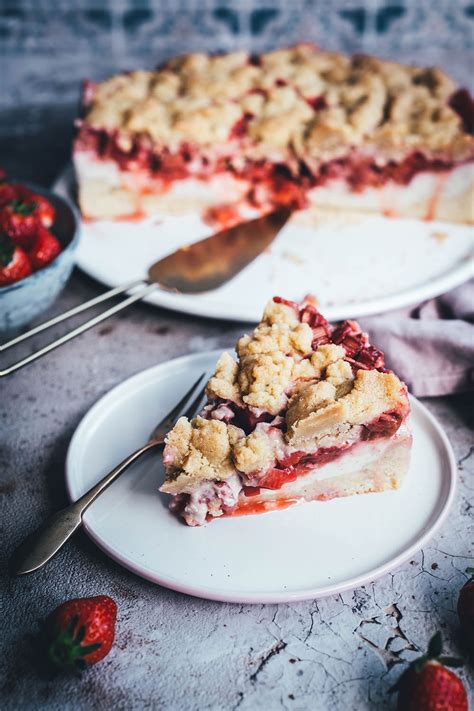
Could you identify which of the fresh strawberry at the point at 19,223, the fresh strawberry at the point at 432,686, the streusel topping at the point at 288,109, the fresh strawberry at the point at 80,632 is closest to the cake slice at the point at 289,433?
the fresh strawberry at the point at 80,632

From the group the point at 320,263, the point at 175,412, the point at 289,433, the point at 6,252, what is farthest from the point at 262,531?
the point at 320,263

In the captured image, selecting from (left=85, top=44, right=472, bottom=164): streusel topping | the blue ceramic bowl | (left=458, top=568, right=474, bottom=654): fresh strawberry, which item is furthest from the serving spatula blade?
(left=458, top=568, right=474, bottom=654): fresh strawberry

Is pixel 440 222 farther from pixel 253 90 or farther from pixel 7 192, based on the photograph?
pixel 7 192

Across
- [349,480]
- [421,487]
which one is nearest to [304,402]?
[349,480]

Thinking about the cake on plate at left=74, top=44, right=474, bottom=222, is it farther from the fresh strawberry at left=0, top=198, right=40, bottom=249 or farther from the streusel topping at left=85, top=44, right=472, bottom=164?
the fresh strawberry at left=0, top=198, right=40, bottom=249

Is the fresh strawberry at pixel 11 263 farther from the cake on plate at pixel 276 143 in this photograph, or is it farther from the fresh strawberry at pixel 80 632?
the fresh strawberry at pixel 80 632

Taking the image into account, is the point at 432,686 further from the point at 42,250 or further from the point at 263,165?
the point at 263,165
